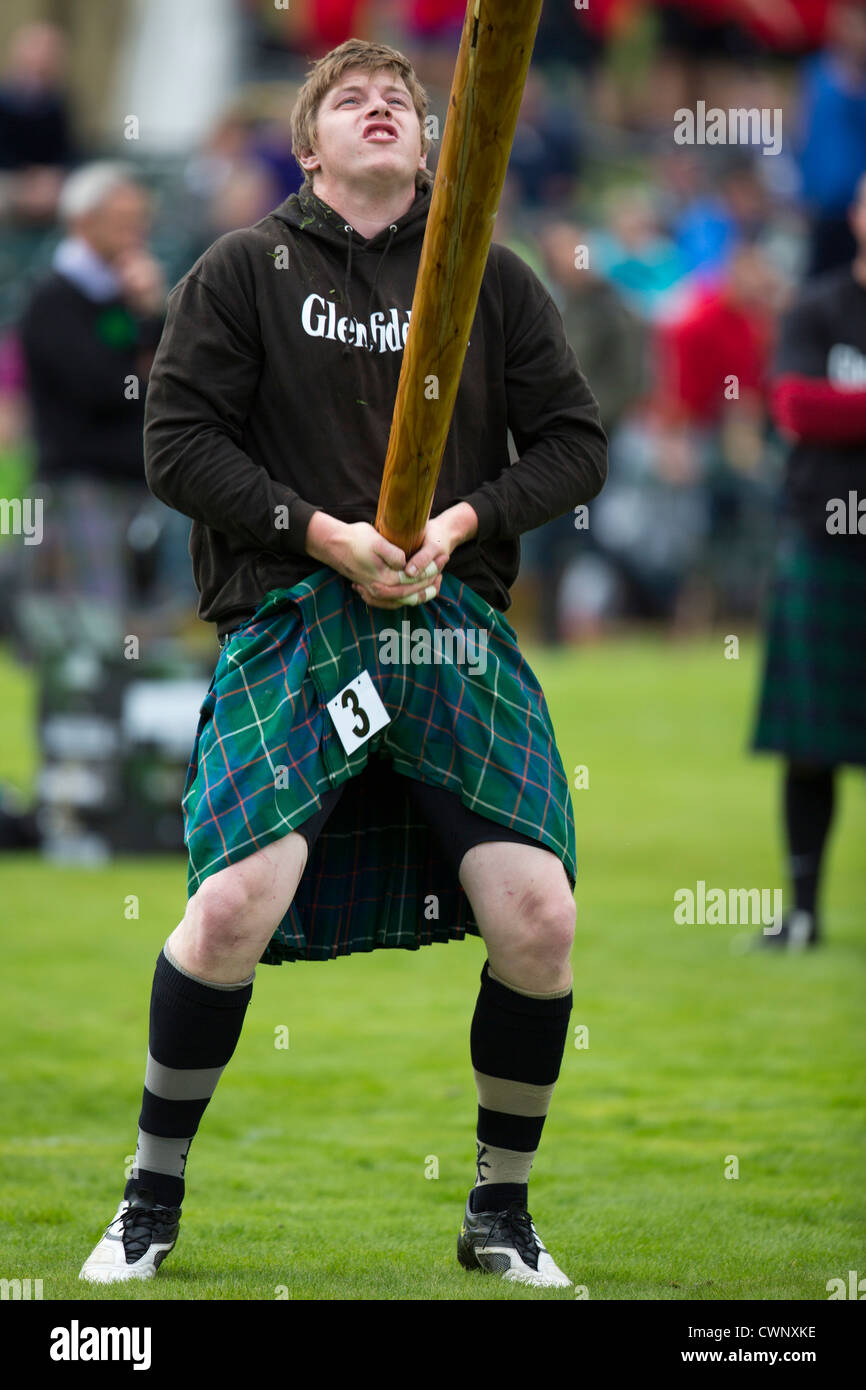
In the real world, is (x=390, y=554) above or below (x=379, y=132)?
below

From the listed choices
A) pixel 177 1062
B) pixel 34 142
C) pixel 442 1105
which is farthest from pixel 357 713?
pixel 34 142

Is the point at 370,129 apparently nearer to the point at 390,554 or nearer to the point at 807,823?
the point at 390,554

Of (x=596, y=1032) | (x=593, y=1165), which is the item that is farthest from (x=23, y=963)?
(x=593, y=1165)

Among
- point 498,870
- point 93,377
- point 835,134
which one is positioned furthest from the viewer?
point 835,134

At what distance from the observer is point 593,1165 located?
3.84m

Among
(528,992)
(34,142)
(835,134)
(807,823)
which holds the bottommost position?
→ (528,992)

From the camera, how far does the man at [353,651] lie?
2.88 metres

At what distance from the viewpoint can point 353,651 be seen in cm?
293

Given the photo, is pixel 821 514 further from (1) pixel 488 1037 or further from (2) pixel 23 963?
(1) pixel 488 1037

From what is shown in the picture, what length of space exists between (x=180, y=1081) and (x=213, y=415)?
0.92 m

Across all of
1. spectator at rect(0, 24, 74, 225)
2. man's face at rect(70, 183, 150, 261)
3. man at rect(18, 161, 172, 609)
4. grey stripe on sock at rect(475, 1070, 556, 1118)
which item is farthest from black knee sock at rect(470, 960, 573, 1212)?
spectator at rect(0, 24, 74, 225)

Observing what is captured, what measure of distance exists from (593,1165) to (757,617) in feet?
28.8

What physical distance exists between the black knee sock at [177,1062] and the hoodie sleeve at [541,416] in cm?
75
